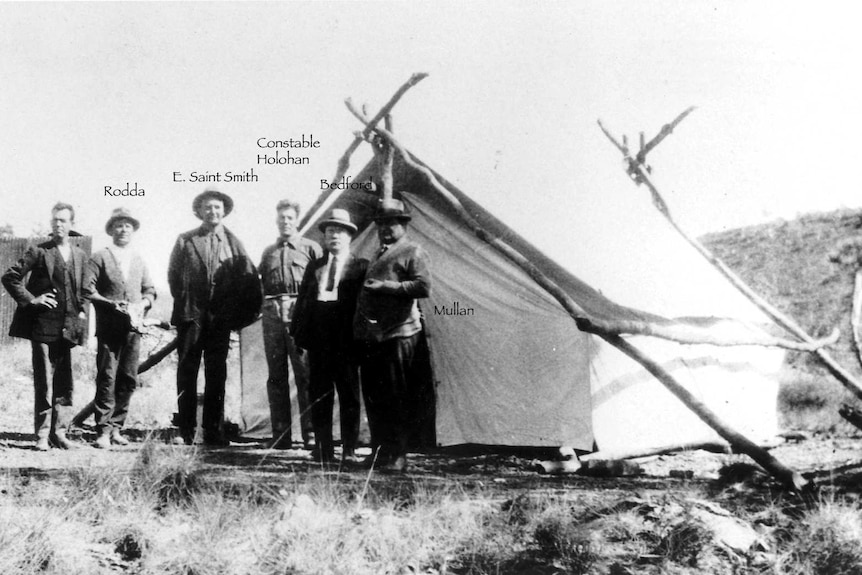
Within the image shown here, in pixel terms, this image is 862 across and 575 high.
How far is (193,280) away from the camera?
5.07 m

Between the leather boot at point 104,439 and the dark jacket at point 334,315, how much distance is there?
4.94ft

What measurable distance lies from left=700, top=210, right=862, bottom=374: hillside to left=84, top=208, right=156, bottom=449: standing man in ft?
21.4

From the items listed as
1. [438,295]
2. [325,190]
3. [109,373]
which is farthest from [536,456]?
[109,373]

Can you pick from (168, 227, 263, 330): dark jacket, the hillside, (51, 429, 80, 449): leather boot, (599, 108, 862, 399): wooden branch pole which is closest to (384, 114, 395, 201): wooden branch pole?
(168, 227, 263, 330): dark jacket

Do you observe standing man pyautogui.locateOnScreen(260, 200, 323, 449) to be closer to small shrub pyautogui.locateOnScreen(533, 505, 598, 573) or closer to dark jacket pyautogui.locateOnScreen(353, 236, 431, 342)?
dark jacket pyautogui.locateOnScreen(353, 236, 431, 342)

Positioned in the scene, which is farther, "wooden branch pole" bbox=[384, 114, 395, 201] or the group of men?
"wooden branch pole" bbox=[384, 114, 395, 201]

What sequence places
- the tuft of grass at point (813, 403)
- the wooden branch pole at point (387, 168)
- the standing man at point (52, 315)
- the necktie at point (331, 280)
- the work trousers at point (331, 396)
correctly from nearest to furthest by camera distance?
the work trousers at point (331, 396) < the necktie at point (331, 280) < the standing man at point (52, 315) < the wooden branch pole at point (387, 168) < the tuft of grass at point (813, 403)

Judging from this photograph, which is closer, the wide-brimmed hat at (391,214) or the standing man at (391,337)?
the standing man at (391,337)

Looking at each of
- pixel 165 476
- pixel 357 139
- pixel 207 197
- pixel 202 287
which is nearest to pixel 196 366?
pixel 202 287

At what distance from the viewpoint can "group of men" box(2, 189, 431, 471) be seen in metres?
4.23

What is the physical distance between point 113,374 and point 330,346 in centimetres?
164

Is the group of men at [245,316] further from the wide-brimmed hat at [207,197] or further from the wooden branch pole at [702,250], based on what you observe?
the wooden branch pole at [702,250]

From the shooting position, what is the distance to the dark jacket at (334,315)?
4.44m

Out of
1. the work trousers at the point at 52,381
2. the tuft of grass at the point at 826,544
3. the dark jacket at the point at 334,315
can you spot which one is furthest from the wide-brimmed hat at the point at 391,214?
the tuft of grass at the point at 826,544
